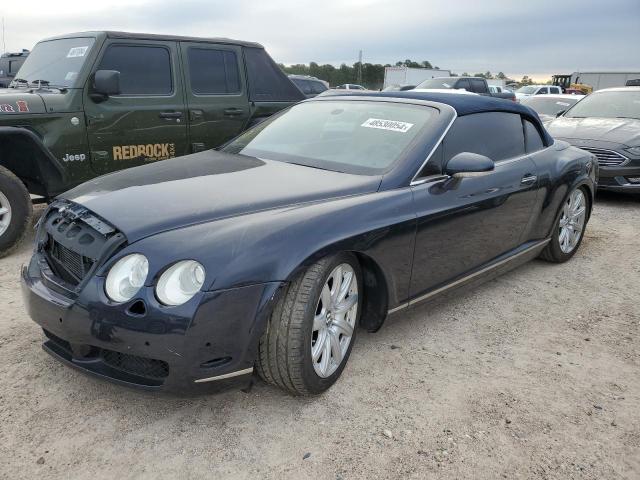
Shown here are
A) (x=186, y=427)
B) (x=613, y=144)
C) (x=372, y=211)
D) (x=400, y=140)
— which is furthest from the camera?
(x=613, y=144)

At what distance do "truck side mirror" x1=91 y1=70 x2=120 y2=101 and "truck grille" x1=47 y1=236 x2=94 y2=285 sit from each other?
Answer: 2.62 meters

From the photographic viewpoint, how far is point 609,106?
8617 mm

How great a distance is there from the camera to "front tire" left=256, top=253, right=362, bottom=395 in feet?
8.00

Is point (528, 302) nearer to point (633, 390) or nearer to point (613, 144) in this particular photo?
point (633, 390)

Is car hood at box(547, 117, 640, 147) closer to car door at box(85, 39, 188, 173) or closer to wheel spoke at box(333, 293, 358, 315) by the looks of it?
car door at box(85, 39, 188, 173)

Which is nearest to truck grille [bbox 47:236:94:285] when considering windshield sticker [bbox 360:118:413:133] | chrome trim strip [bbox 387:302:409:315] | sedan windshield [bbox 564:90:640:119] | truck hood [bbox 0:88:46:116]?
chrome trim strip [bbox 387:302:409:315]

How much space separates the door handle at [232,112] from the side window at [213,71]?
0.20 metres

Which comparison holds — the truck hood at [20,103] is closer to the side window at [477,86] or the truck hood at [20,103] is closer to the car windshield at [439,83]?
the car windshield at [439,83]

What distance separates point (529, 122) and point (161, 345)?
3.47 metres

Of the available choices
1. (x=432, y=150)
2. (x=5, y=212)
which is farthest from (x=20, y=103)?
(x=432, y=150)

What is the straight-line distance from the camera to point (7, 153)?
498 cm

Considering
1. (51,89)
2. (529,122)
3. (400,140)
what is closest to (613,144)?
(529,122)

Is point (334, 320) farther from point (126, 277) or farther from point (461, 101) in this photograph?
point (461, 101)

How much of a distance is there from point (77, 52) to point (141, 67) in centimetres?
58
